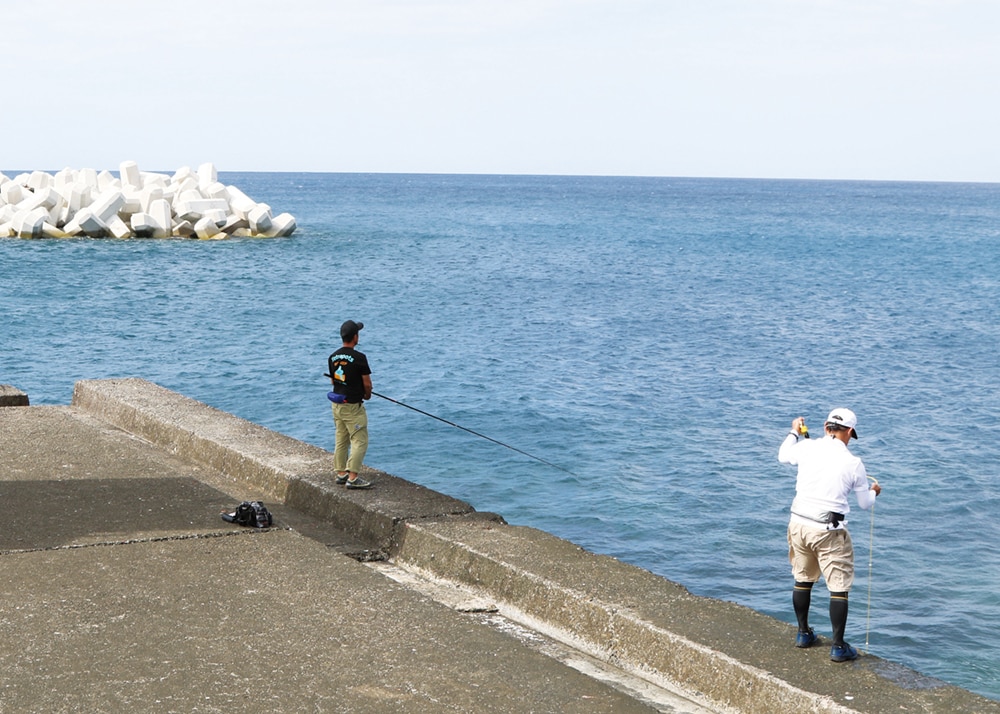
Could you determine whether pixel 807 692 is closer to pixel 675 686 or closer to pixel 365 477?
pixel 675 686

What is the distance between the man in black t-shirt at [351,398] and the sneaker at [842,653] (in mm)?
3049

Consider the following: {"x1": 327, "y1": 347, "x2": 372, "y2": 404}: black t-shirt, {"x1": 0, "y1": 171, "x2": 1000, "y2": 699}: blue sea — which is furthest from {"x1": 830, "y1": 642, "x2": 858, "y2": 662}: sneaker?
{"x1": 0, "y1": 171, "x2": 1000, "y2": 699}: blue sea

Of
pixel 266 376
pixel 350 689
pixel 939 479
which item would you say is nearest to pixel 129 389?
pixel 350 689

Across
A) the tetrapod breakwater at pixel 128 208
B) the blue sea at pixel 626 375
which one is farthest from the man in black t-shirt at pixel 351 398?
the tetrapod breakwater at pixel 128 208

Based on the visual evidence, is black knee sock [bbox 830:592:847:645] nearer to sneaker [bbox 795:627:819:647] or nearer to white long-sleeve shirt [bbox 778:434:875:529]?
sneaker [bbox 795:627:819:647]

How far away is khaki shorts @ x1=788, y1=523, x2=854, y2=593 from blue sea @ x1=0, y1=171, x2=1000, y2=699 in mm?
4383

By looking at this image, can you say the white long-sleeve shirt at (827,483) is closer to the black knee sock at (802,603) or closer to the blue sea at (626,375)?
the black knee sock at (802,603)

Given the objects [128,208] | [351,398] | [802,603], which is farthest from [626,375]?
[128,208]

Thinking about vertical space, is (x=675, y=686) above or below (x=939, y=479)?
above

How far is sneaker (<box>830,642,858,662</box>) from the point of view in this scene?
14.2 ft

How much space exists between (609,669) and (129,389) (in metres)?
5.81

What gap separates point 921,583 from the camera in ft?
33.2

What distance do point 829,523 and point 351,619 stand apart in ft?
6.70

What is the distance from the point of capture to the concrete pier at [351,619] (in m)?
4.10
